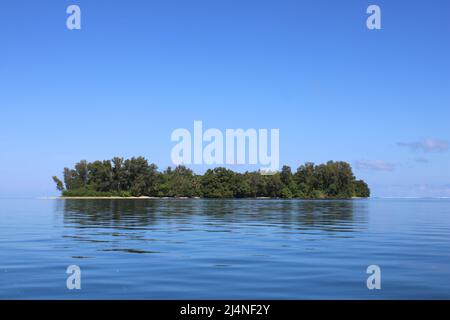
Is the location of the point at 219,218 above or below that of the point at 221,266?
below

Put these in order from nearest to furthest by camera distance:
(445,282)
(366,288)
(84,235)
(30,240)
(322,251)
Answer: (366,288)
(445,282)
(322,251)
(30,240)
(84,235)

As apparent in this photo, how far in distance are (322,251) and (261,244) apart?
5384 millimetres

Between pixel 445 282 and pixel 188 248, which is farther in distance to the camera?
pixel 188 248

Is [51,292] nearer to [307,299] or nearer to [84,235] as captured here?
[307,299]

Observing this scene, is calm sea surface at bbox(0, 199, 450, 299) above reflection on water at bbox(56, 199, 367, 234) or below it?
above

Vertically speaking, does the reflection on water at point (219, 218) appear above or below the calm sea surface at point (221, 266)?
below

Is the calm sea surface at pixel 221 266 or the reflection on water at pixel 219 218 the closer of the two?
the calm sea surface at pixel 221 266

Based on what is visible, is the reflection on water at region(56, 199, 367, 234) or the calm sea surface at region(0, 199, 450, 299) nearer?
the calm sea surface at region(0, 199, 450, 299)

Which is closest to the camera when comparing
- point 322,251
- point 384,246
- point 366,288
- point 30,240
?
point 366,288

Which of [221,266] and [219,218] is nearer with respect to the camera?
[221,266]
